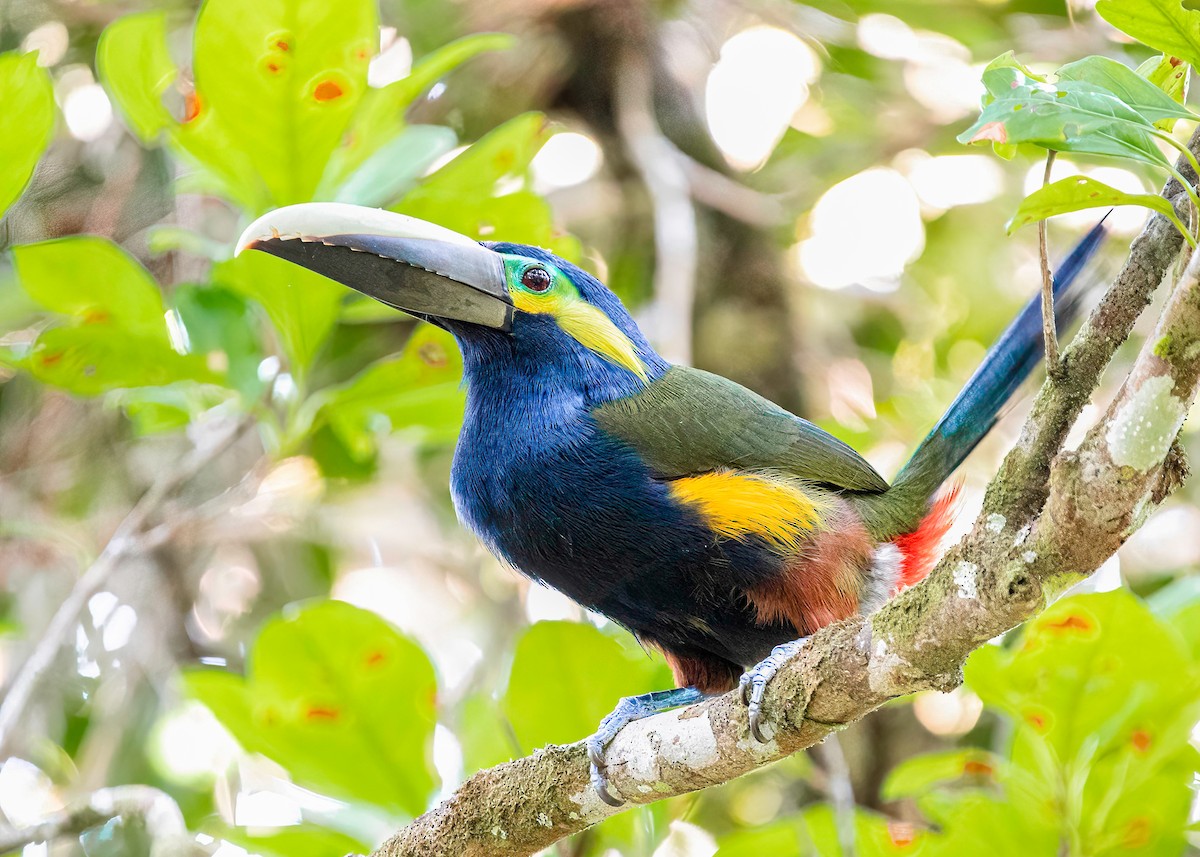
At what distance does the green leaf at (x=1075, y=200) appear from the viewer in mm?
1460

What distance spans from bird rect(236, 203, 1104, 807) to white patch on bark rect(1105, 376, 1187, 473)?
2.98 feet

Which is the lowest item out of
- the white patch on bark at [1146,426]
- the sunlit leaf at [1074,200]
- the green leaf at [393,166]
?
the green leaf at [393,166]

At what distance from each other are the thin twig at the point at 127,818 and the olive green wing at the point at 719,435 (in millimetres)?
1272

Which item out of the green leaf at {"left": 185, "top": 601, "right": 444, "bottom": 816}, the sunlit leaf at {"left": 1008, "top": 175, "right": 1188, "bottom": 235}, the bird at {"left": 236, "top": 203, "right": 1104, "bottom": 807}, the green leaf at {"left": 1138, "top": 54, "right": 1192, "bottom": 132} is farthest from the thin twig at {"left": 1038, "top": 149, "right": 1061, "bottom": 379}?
the green leaf at {"left": 185, "top": 601, "right": 444, "bottom": 816}

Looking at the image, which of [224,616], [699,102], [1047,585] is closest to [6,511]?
[224,616]

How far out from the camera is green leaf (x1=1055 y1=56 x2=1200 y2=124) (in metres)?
1.65

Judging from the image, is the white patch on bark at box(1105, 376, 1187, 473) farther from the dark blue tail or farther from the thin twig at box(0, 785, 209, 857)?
the thin twig at box(0, 785, 209, 857)

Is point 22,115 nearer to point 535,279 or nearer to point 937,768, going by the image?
point 535,279

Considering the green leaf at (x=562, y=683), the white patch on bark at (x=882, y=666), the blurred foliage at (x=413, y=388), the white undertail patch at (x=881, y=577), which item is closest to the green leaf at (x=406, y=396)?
the blurred foliage at (x=413, y=388)

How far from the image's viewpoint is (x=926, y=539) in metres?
2.79

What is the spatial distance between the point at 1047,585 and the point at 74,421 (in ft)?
11.1

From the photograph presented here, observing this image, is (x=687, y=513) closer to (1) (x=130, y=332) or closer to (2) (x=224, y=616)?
(1) (x=130, y=332)

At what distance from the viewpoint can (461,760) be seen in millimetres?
3066

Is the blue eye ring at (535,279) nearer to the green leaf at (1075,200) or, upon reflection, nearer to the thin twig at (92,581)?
the thin twig at (92,581)
